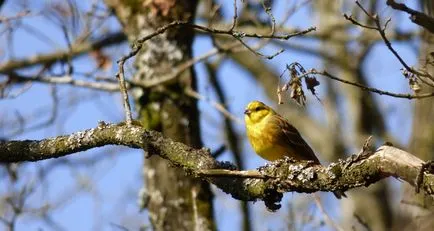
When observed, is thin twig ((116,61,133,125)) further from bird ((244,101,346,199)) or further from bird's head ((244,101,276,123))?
bird's head ((244,101,276,123))

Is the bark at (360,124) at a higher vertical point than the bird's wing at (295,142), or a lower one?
higher

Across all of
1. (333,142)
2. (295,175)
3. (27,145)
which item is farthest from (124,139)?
(333,142)

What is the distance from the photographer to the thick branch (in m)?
2.48

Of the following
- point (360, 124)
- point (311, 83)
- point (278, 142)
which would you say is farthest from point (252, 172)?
point (360, 124)

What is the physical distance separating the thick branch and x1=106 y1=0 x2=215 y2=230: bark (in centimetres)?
185

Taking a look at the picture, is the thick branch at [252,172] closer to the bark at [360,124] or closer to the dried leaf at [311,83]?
the dried leaf at [311,83]

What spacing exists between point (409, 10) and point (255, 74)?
961 cm

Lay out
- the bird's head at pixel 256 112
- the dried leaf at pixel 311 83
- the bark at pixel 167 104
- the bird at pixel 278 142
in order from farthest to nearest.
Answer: the bird's head at pixel 256 112 → the bird at pixel 278 142 → the bark at pixel 167 104 → the dried leaf at pixel 311 83

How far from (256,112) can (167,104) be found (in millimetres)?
682

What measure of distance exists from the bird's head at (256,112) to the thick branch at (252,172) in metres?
2.43

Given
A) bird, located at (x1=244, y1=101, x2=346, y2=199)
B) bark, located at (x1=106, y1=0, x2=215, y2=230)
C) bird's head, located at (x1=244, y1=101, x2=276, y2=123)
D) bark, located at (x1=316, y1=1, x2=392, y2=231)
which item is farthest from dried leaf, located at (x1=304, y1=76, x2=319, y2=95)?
bark, located at (x1=316, y1=1, x2=392, y2=231)

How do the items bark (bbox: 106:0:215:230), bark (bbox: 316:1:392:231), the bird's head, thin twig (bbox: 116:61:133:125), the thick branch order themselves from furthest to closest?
1. bark (bbox: 316:1:392:231)
2. the bird's head
3. bark (bbox: 106:0:215:230)
4. thin twig (bbox: 116:61:133:125)
5. the thick branch

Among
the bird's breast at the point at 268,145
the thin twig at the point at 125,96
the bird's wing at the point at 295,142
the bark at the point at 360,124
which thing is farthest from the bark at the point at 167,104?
the bark at the point at 360,124

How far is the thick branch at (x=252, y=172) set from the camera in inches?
97.6
